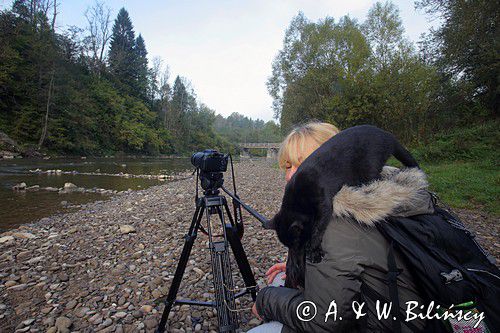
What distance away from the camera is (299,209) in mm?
1099

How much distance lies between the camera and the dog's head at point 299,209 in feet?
3.43

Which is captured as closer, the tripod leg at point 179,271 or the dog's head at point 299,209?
the dog's head at point 299,209

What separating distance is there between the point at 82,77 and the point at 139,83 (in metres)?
16.0

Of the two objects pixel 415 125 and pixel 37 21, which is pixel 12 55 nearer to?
pixel 37 21

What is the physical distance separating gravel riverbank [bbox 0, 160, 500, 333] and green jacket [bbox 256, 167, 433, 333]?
1.55 meters

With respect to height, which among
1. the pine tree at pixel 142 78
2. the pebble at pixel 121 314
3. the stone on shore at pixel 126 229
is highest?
the pine tree at pixel 142 78

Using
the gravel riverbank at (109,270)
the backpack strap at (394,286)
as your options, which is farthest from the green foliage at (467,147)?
the backpack strap at (394,286)

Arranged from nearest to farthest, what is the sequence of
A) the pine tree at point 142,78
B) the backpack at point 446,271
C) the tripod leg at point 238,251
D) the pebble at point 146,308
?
the backpack at point 446,271 → the tripod leg at point 238,251 → the pebble at point 146,308 → the pine tree at point 142,78

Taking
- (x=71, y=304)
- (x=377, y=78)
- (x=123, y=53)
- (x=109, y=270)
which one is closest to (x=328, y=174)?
(x=71, y=304)

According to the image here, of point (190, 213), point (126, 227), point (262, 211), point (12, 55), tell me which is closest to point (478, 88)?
point (262, 211)

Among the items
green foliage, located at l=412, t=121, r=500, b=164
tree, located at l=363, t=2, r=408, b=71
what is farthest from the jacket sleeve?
tree, located at l=363, t=2, r=408, b=71

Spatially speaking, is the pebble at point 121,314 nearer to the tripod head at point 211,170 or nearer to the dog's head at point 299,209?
the tripod head at point 211,170

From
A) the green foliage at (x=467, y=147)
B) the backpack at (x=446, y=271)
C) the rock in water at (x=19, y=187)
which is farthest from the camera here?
the green foliage at (x=467, y=147)

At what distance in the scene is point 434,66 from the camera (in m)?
15.1
